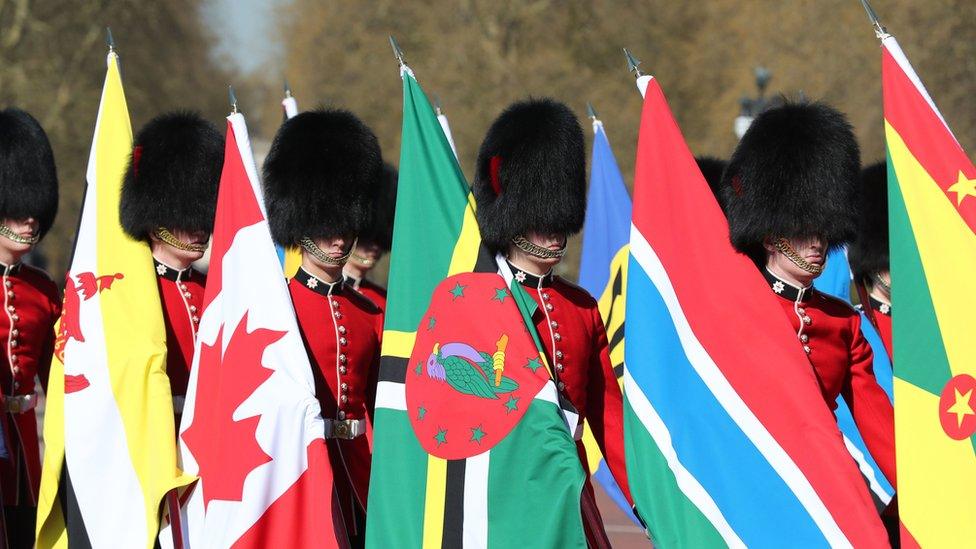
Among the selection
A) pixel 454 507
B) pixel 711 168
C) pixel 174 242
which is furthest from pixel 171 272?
pixel 711 168

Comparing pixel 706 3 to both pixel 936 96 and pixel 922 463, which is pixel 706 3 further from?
pixel 922 463

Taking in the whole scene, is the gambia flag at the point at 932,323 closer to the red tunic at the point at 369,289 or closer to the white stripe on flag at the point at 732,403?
the white stripe on flag at the point at 732,403

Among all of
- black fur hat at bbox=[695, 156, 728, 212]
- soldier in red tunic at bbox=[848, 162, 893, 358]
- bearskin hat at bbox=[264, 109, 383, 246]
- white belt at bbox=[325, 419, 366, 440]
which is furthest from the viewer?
soldier in red tunic at bbox=[848, 162, 893, 358]

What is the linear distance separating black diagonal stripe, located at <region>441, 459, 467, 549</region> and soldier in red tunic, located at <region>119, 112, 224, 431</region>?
4.64ft

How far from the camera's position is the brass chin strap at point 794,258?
18.0ft

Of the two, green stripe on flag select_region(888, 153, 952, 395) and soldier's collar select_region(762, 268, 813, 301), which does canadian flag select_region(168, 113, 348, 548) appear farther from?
green stripe on flag select_region(888, 153, 952, 395)

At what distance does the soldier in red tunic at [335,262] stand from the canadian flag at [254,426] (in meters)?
0.23

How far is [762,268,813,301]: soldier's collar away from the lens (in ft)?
18.0

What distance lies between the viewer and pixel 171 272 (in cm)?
654

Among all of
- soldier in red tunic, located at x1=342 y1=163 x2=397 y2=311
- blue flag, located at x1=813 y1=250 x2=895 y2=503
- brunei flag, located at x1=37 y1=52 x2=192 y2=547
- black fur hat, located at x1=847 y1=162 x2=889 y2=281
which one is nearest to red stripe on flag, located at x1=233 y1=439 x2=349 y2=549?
brunei flag, located at x1=37 y1=52 x2=192 y2=547

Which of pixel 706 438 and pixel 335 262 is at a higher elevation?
pixel 335 262

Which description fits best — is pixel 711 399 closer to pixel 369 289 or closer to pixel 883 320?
pixel 883 320

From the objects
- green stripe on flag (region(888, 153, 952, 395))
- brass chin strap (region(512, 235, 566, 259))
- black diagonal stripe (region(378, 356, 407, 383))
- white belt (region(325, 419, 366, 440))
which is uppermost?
brass chin strap (region(512, 235, 566, 259))

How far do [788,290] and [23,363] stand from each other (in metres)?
2.98
